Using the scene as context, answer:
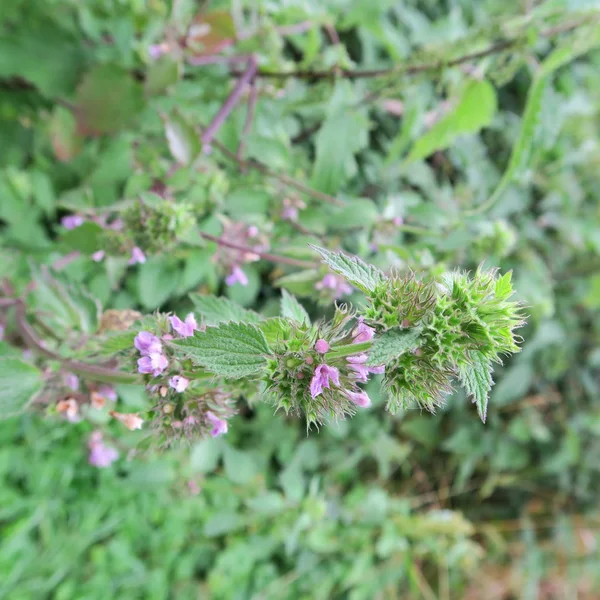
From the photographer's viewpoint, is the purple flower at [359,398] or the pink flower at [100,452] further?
the pink flower at [100,452]

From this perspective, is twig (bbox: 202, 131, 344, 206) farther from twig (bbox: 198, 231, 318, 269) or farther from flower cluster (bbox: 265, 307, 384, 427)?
flower cluster (bbox: 265, 307, 384, 427)

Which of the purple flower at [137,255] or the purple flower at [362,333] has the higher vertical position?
the purple flower at [362,333]

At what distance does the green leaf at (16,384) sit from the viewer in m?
0.81

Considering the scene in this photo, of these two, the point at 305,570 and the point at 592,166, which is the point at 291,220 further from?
the point at 592,166

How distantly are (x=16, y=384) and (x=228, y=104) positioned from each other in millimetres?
825

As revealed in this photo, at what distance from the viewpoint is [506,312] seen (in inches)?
23.2

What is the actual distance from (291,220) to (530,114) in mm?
625

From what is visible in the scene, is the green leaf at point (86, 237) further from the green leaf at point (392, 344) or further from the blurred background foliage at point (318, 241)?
the green leaf at point (392, 344)

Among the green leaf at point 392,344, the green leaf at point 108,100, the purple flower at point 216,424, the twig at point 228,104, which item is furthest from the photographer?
the green leaf at point 108,100

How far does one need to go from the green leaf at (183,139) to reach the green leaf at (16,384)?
52 cm

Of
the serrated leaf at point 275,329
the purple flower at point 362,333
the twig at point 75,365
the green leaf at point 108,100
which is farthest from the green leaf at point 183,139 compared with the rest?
the purple flower at point 362,333

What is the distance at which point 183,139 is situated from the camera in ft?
3.70

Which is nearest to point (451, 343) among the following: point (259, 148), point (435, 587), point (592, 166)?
point (259, 148)

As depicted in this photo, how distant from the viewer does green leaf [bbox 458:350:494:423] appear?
1.87 ft
